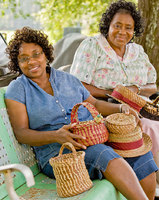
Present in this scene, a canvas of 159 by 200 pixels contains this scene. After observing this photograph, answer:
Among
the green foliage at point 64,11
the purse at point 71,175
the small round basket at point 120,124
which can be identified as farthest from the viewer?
the green foliage at point 64,11

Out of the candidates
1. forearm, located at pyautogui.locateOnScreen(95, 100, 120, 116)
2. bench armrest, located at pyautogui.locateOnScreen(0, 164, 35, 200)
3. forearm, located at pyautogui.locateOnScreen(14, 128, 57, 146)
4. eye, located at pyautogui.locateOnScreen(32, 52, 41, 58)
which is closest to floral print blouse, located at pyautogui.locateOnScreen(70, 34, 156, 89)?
forearm, located at pyautogui.locateOnScreen(95, 100, 120, 116)

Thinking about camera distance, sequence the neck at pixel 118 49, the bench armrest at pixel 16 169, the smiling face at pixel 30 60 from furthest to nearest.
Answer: the neck at pixel 118 49 → the smiling face at pixel 30 60 → the bench armrest at pixel 16 169

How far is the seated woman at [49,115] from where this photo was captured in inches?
92.1

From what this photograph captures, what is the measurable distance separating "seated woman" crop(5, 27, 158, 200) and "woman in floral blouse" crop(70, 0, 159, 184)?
62 cm

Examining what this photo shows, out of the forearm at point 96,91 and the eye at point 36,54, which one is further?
the forearm at point 96,91

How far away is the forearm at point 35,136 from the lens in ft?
7.99

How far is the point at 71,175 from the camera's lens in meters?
2.15

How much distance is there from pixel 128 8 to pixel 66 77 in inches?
53.2

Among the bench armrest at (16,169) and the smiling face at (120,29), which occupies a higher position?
the smiling face at (120,29)

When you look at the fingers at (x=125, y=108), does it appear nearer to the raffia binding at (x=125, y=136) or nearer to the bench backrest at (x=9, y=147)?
the raffia binding at (x=125, y=136)

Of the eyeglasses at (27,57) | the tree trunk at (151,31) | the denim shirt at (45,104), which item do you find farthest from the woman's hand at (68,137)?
the tree trunk at (151,31)

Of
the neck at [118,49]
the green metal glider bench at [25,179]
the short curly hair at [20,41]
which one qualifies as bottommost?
the green metal glider bench at [25,179]

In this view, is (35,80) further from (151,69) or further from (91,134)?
(151,69)

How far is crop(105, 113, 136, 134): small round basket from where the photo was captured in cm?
261
